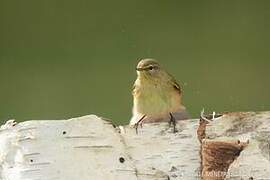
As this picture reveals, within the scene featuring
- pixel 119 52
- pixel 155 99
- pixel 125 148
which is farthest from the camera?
pixel 119 52

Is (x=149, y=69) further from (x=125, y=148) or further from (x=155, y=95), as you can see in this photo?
(x=125, y=148)

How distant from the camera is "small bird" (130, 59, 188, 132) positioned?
11.0 feet

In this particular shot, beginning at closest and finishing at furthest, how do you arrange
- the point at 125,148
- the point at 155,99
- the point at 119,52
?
the point at 125,148
the point at 155,99
the point at 119,52

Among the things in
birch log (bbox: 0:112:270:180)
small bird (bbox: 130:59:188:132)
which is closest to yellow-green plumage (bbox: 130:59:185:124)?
small bird (bbox: 130:59:188:132)

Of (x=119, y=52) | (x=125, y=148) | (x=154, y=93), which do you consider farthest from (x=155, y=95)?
(x=119, y=52)

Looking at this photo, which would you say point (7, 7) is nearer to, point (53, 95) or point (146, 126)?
point (53, 95)

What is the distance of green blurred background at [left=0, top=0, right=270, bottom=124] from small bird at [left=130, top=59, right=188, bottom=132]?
0.36 metres

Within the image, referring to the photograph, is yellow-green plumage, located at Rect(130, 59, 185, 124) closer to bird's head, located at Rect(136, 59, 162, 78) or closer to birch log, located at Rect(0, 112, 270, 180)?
bird's head, located at Rect(136, 59, 162, 78)

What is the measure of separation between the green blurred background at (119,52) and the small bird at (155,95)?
0.36 metres

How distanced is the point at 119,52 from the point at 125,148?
2.92 ft

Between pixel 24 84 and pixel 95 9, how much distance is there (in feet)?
1.32

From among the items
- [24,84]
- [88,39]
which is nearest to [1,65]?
[24,84]

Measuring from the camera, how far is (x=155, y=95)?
3.38 metres

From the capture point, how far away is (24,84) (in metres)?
3.92
